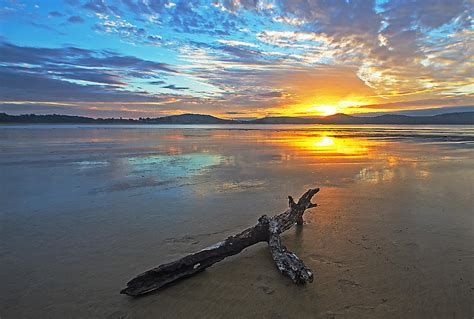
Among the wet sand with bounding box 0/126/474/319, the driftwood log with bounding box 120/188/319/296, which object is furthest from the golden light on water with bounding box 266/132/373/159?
the driftwood log with bounding box 120/188/319/296

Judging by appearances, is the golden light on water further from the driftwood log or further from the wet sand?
the driftwood log

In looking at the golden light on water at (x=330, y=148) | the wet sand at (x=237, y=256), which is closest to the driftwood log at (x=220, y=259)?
the wet sand at (x=237, y=256)

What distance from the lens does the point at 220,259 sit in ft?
17.1

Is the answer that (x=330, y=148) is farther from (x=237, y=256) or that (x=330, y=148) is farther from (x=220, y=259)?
(x=220, y=259)

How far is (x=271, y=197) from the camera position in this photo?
994 centimetres

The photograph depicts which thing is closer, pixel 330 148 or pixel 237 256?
pixel 237 256

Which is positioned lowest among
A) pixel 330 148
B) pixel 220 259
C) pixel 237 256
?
pixel 237 256

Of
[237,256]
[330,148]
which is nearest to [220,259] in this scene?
[237,256]

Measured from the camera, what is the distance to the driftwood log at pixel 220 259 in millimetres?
4484

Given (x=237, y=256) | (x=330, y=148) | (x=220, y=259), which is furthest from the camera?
(x=330, y=148)

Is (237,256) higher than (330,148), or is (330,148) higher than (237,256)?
(330,148)

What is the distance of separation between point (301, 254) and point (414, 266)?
1.79m

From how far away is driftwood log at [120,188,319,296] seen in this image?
4.48 metres

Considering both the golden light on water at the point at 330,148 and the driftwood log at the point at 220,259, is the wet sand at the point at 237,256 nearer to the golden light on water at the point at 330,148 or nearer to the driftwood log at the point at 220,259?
the driftwood log at the point at 220,259
